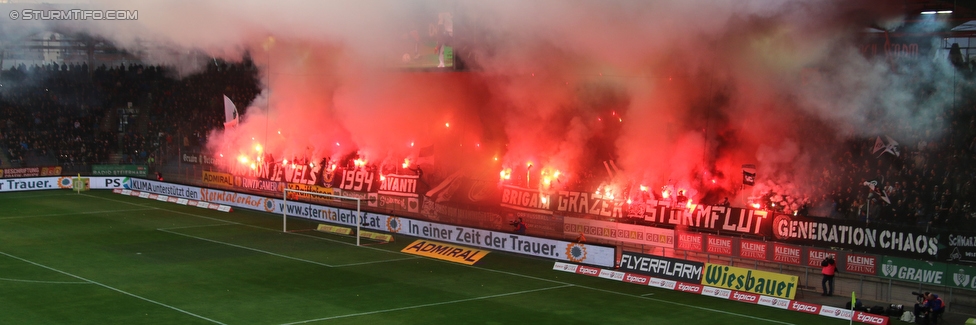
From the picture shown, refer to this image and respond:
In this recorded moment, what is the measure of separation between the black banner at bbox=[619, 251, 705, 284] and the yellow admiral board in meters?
4.67

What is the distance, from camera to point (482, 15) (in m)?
32.8

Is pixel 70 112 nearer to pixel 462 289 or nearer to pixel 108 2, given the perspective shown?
pixel 108 2

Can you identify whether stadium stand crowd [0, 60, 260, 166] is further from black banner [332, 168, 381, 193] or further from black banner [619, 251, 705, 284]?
black banner [619, 251, 705, 284]

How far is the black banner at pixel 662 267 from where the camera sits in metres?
23.2

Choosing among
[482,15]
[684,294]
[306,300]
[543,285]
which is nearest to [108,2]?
[482,15]

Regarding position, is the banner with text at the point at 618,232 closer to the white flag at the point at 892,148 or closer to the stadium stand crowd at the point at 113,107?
the white flag at the point at 892,148

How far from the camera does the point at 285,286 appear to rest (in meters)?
23.0

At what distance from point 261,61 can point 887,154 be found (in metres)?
32.0

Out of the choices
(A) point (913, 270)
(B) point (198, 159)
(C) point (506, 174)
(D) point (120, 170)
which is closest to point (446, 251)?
(C) point (506, 174)

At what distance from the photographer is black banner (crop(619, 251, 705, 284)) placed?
23.2 metres

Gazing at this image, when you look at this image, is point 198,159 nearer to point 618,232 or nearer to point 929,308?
point 618,232

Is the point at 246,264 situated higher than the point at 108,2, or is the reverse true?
the point at 108,2

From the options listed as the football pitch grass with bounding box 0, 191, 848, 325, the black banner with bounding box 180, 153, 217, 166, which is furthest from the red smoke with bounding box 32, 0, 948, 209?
the football pitch grass with bounding box 0, 191, 848, 325

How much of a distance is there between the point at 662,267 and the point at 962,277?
718 centimetres
